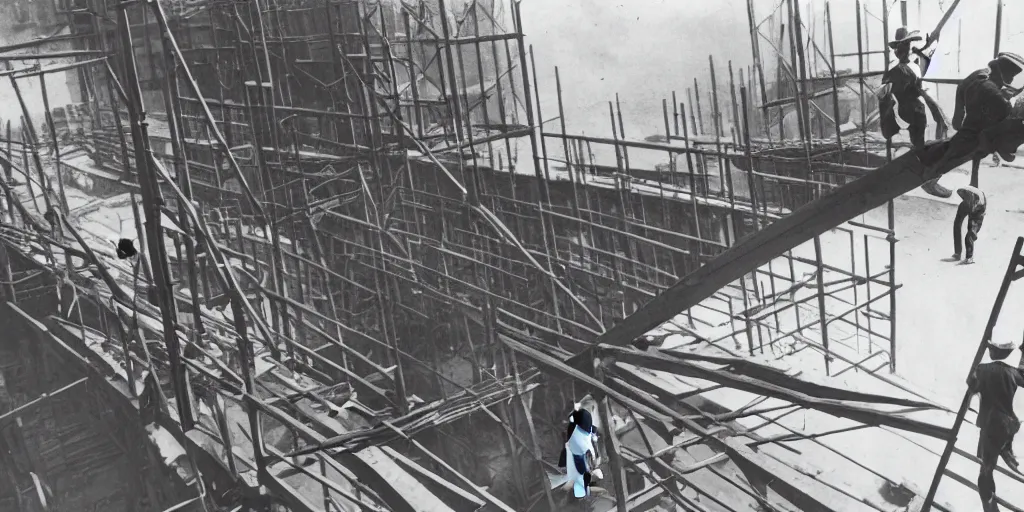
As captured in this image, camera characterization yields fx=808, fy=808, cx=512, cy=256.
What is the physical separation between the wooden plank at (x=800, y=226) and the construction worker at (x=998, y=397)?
0.74m

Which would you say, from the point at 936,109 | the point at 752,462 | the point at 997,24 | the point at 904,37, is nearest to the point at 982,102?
the point at 936,109

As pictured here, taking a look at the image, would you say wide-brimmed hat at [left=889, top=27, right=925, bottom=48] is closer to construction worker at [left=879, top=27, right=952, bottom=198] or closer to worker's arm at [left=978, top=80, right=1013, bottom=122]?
construction worker at [left=879, top=27, right=952, bottom=198]

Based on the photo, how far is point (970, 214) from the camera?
3562 mm

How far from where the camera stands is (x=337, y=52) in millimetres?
7195

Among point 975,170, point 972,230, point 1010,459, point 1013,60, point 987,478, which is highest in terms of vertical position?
point 1013,60

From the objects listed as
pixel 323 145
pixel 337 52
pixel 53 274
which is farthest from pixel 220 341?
pixel 323 145

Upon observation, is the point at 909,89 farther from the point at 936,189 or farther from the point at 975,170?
the point at 936,189

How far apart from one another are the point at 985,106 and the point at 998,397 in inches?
46.6

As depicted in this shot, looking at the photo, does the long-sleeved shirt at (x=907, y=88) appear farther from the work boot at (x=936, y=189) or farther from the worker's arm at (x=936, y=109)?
the work boot at (x=936, y=189)

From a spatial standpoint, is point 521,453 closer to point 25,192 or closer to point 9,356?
point 9,356

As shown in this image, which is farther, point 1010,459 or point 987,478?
point 987,478

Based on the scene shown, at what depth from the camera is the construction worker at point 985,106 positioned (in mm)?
2996

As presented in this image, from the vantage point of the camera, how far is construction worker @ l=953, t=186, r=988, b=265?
3467 mm

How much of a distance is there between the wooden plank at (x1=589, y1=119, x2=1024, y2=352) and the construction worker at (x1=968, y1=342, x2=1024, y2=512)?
0.74 meters
